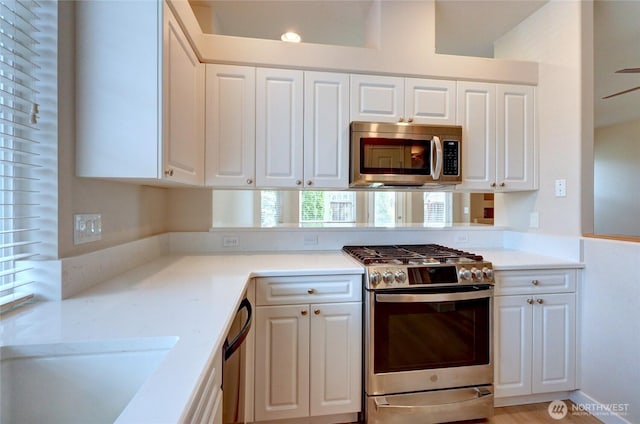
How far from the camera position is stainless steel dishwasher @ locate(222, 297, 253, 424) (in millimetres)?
978

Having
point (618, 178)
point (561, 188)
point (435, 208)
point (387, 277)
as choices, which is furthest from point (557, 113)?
point (618, 178)

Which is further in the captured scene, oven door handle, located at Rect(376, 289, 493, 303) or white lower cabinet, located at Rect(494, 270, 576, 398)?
white lower cabinet, located at Rect(494, 270, 576, 398)

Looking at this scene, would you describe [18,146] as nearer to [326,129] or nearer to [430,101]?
[326,129]

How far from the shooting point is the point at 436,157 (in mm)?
2029

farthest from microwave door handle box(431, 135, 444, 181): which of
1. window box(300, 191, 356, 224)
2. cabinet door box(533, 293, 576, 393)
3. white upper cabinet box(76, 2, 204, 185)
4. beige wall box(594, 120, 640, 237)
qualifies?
beige wall box(594, 120, 640, 237)

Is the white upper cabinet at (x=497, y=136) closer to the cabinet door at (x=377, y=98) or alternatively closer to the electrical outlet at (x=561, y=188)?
the electrical outlet at (x=561, y=188)

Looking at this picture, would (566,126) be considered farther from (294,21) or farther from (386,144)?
(294,21)

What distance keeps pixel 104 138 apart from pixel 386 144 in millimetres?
1546

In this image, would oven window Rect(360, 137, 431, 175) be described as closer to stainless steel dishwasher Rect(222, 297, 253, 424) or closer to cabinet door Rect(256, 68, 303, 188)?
cabinet door Rect(256, 68, 303, 188)

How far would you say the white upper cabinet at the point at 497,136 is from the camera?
2.21 m

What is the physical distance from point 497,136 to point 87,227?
100 inches

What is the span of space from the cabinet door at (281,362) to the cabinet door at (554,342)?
1413mm

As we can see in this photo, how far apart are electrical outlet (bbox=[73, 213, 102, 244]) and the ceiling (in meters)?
1.67

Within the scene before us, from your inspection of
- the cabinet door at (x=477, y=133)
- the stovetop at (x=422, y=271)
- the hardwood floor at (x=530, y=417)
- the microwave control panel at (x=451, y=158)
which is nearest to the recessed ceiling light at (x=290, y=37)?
the cabinet door at (x=477, y=133)
